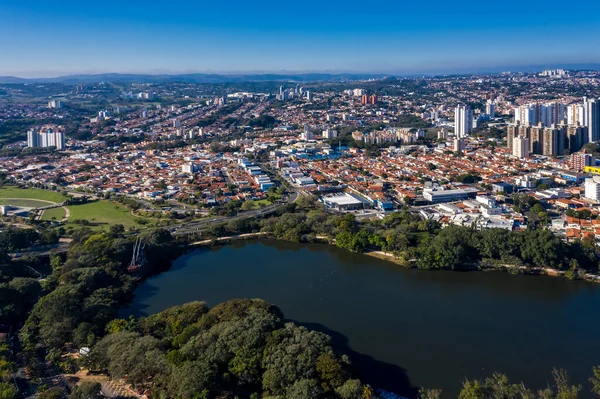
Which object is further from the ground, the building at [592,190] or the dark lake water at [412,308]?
the building at [592,190]

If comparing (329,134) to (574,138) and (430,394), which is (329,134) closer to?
(574,138)

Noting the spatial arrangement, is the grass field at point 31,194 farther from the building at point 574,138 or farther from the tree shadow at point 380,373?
the building at point 574,138

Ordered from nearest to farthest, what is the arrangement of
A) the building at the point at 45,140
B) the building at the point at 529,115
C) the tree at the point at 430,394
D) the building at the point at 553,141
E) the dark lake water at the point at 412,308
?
the tree at the point at 430,394
the dark lake water at the point at 412,308
the building at the point at 553,141
the building at the point at 529,115
the building at the point at 45,140

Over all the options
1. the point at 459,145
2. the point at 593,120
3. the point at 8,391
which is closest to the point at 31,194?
the point at 8,391

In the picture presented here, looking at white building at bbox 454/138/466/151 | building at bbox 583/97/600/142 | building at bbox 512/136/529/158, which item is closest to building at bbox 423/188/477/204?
building at bbox 512/136/529/158

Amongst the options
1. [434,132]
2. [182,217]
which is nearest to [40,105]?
[434,132]

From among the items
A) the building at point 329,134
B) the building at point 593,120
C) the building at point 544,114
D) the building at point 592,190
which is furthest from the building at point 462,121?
the building at point 592,190
